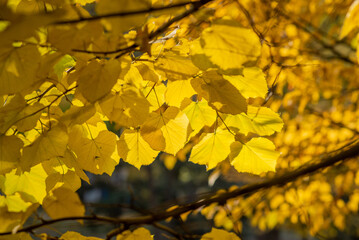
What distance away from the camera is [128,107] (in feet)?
2.30

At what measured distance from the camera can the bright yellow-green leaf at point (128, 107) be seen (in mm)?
692

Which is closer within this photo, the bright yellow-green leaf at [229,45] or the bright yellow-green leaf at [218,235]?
the bright yellow-green leaf at [229,45]

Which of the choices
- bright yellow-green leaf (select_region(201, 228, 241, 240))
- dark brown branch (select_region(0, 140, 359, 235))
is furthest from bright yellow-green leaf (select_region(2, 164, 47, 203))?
bright yellow-green leaf (select_region(201, 228, 241, 240))

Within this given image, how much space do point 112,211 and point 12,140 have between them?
32.3 feet

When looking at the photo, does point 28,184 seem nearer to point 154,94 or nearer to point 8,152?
point 8,152

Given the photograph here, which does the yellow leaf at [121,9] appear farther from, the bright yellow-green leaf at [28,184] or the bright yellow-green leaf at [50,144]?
the bright yellow-green leaf at [28,184]

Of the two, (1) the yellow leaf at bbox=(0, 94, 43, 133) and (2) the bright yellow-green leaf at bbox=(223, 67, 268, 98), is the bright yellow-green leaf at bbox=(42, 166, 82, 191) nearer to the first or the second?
(1) the yellow leaf at bbox=(0, 94, 43, 133)

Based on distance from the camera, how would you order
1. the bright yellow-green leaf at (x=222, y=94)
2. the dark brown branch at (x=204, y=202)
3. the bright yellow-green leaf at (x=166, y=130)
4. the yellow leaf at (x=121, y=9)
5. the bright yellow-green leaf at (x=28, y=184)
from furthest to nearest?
the bright yellow-green leaf at (x=28, y=184)
the bright yellow-green leaf at (x=166, y=130)
the bright yellow-green leaf at (x=222, y=94)
the dark brown branch at (x=204, y=202)
the yellow leaf at (x=121, y=9)

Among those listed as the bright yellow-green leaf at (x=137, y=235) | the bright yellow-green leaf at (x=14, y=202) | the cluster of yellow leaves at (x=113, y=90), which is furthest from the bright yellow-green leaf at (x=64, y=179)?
the bright yellow-green leaf at (x=137, y=235)

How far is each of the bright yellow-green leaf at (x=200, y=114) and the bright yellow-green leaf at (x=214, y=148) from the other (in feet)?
0.12

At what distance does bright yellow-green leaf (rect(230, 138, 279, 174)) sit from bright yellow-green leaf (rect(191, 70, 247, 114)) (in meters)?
0.19

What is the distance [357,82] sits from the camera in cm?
297

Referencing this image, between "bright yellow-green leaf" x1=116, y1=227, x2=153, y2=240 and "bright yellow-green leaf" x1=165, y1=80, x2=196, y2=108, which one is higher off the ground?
"bright yellow-green leaf" x1=165, y1=80, x2=196, y2=108

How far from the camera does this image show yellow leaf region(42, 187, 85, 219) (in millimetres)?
592
